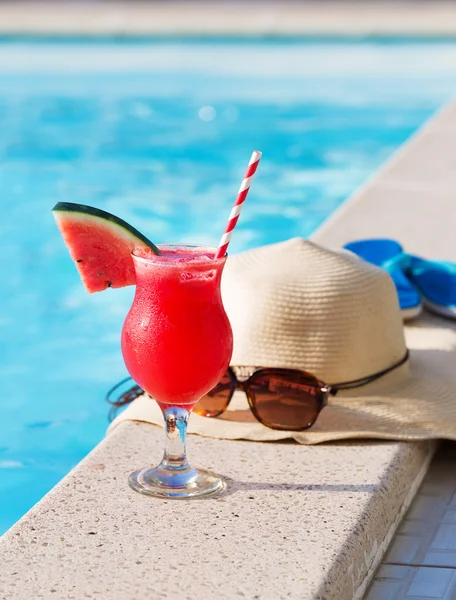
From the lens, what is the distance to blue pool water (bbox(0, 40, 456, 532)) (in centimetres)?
404

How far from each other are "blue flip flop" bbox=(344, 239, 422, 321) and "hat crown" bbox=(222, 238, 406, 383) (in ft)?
1.93

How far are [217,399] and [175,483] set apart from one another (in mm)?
365

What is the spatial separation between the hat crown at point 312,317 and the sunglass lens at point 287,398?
14cm

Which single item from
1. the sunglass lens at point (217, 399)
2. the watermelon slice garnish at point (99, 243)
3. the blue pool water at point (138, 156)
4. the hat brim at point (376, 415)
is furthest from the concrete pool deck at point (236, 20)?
the watermelon slice garnish at point (99, 243)

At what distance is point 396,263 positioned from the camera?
3.49 m

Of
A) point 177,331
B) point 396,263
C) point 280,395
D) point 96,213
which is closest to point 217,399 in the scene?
point 280,395

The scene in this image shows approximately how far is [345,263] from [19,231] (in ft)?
12.7

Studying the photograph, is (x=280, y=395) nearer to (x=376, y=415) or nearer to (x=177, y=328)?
(x=376, y=415)

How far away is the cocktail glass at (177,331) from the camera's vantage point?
80.4 inches

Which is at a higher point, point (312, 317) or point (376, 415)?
point (312, 317)

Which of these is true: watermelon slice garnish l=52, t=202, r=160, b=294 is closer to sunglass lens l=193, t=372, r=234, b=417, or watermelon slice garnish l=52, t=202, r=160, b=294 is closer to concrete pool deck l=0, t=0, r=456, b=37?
sunglass lens l=193, t=372, r=234, b=417

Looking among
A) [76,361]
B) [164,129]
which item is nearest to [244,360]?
[76,361]

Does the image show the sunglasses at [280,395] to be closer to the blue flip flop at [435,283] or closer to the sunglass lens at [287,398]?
the sunglass lens at [287,398]

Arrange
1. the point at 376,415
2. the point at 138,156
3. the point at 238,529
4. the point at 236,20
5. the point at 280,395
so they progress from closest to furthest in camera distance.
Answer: the point at 238,529 < the point at 280,395 < the point at 376,415 < the point at 138,156 < the point at 236,20
